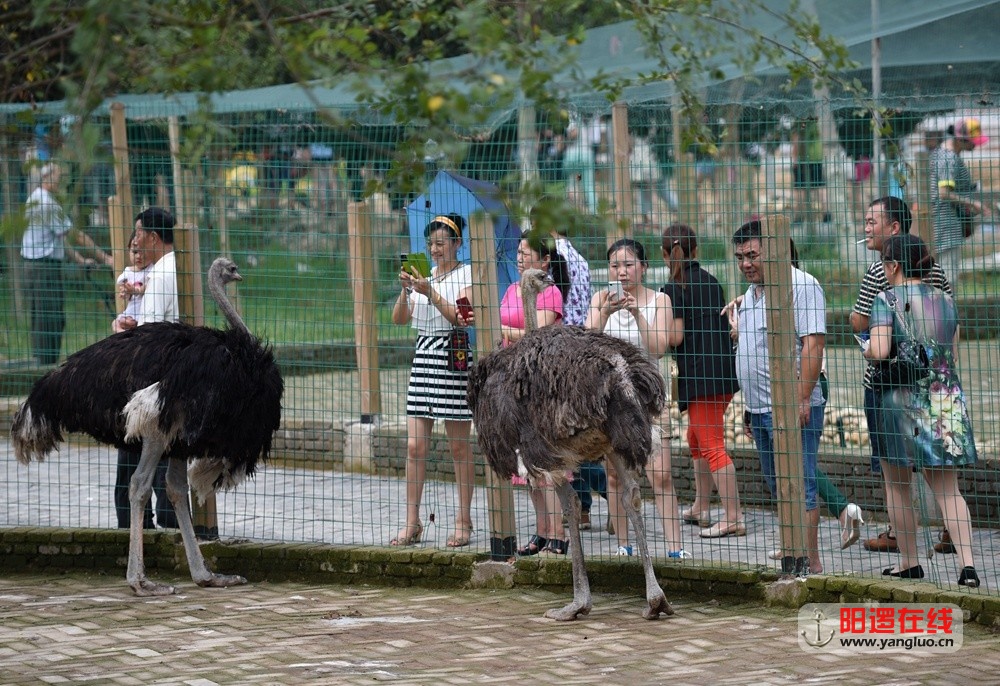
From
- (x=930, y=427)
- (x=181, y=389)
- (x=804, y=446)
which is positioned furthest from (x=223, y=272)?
(x=930, y=427)

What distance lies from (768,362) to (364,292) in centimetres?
243

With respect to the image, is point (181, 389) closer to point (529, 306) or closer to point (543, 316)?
point (529, 306)

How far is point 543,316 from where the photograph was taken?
26.2 ft

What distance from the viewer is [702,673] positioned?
570 centimetres

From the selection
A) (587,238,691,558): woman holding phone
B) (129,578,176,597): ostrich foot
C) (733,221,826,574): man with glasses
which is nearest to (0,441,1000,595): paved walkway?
(587,238,691,558): woman holding phone

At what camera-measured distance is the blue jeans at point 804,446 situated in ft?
23.4

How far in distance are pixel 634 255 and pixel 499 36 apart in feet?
12.8

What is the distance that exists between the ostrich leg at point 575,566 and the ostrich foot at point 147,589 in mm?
2157

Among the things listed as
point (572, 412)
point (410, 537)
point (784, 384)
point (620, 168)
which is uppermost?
point (620, 168)

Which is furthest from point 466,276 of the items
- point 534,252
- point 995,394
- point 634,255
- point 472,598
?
point 995,394

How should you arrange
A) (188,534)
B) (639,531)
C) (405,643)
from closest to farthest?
(405,643), (639,531), (188,534)

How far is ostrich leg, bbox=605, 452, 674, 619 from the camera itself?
Answer: 21.4 ft

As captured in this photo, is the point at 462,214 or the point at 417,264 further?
the point at 462,214

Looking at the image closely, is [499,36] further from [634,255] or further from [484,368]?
[634,255]
